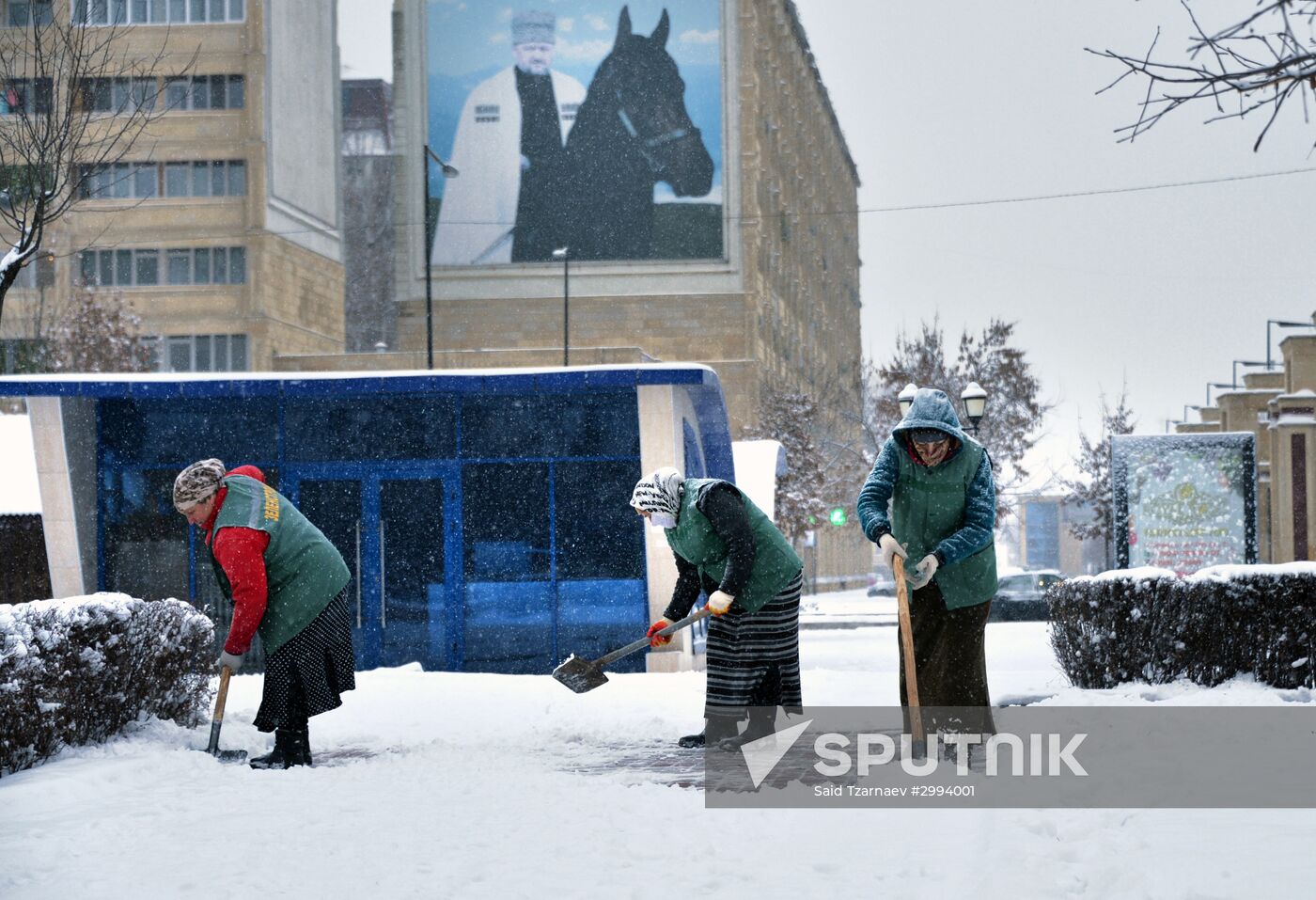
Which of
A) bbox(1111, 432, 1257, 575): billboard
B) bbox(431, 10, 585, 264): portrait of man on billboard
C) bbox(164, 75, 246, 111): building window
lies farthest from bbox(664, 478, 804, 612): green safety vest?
bbox(431, 10, 585, 264): portrait of man on billboard

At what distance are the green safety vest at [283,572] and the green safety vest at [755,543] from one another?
1.69 m

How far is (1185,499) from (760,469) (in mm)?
5627

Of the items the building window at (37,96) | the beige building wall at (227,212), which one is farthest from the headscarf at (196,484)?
the beige building wall at (227,212)

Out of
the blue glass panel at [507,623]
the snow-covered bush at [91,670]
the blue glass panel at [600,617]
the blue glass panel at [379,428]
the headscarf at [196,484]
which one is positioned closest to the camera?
the snow-covered bush at [91,670]

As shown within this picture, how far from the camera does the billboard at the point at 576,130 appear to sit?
56625mm

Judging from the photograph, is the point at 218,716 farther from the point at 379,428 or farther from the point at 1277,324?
the point at 1277,324

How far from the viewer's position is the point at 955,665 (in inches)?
274

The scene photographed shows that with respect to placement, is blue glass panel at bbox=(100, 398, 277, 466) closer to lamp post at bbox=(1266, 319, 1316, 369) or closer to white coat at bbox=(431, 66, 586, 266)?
lamp post at bbox=(1266, 319, 1316, 369)

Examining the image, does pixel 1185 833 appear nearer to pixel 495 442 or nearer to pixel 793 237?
pixel 495 442

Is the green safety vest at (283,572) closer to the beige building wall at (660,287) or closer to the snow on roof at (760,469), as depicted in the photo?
the snow on roof at (760,469)

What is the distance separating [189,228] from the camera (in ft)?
173

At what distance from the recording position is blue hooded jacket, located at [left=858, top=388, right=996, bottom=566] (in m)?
6.80

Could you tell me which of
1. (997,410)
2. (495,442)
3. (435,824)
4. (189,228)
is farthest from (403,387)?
(189,228)

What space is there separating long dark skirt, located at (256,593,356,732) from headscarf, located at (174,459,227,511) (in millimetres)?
814
